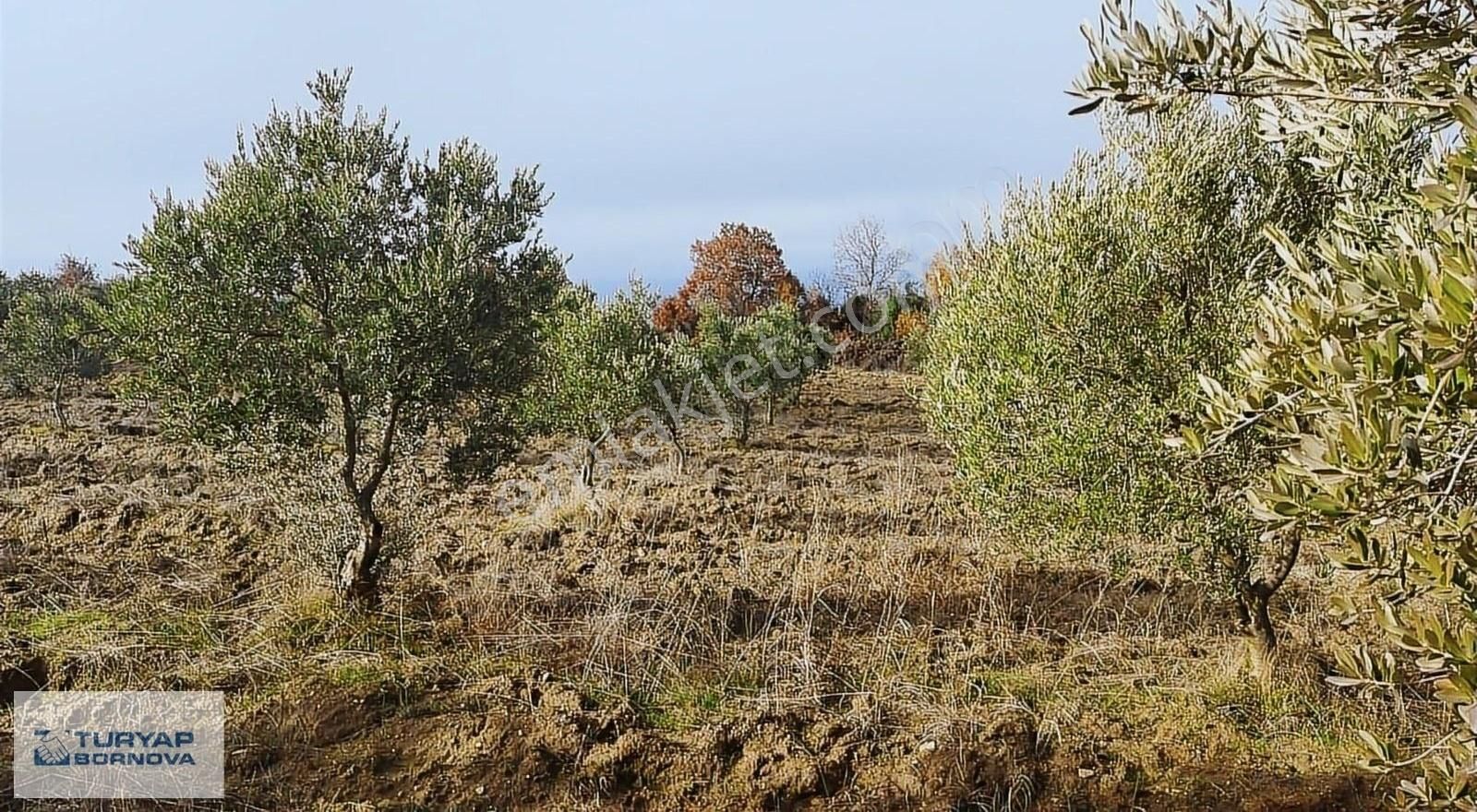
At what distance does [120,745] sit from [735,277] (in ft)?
110

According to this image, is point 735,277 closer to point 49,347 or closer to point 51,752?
point 49,347

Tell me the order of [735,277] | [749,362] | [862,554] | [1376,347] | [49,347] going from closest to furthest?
[1376,347], [862,554], [49,347], [749,362], [735,277]

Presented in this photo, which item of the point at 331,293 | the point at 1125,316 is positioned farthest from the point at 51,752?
the point at 1125,316

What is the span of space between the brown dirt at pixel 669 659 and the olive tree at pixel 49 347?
6.87 metres

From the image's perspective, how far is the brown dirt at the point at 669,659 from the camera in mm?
5480

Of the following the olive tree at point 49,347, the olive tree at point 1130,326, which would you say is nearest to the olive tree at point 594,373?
the olive tree at point 1130,326

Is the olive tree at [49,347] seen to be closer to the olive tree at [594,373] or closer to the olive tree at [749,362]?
the olive tree at [594,373]

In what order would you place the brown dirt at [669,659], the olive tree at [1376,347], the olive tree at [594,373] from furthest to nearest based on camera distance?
the olive tree at [594,373]
the brown dirt at [669,659]
the olive tree at [1376,347]

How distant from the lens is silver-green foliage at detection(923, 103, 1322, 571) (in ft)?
19.5

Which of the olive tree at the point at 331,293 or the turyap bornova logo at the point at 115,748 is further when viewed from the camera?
the olive tree at the point at 331,293

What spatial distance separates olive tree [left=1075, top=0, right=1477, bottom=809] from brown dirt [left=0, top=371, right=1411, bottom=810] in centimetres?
312

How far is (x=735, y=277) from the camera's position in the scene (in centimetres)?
3828

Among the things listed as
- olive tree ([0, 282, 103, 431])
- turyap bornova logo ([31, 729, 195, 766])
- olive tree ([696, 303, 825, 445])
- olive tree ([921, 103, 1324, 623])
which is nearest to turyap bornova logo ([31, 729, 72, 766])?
turyap bornova logo ([31, 729, 195, 766])

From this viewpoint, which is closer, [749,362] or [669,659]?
[669,659]
